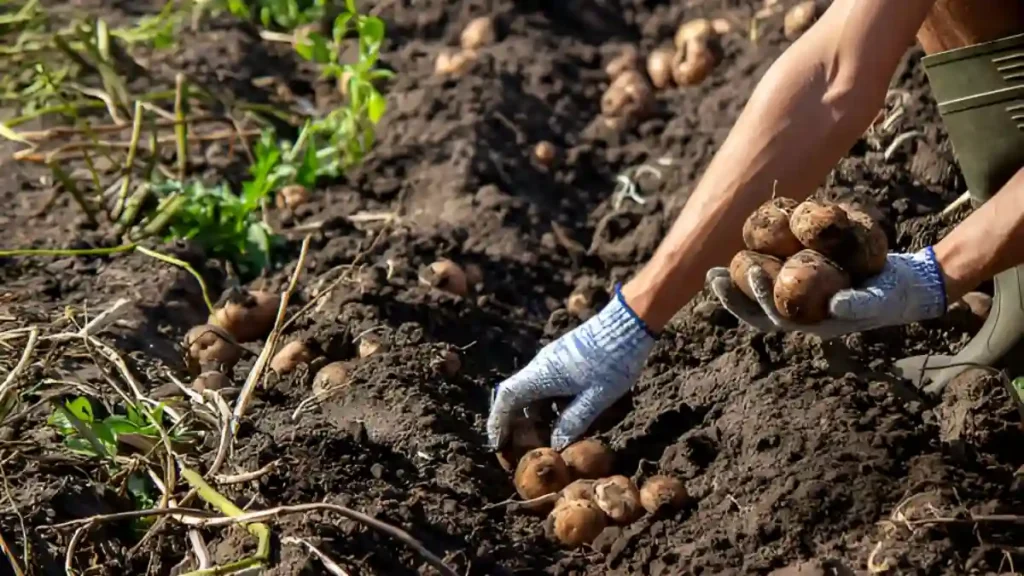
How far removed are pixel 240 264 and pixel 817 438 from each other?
152 cm

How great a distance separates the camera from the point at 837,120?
7.13 ft

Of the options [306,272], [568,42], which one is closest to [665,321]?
[306,272]

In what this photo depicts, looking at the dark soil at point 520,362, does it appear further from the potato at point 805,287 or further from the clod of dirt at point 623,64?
the potato at point 805,287

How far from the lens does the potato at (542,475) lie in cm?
220

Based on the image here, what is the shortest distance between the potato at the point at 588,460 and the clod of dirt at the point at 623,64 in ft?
6.09

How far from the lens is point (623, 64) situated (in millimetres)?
3934

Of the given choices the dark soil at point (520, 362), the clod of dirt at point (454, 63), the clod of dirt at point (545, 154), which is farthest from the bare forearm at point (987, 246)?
the clod of dirt at point (454, 63)

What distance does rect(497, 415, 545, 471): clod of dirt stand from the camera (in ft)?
7.66

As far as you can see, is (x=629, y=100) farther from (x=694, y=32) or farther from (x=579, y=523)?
(x=579, y=523)

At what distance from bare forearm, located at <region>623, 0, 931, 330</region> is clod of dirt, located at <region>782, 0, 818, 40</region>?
1.48m

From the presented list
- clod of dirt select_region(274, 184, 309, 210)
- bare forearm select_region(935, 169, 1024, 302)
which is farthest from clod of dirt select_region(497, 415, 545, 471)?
clod of dirt select_region(274, 184, 309, 210)

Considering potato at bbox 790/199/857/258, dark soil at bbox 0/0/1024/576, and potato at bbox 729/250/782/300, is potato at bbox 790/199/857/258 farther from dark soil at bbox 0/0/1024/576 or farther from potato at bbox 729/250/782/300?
dark soil at bbox 0/0/1024/576

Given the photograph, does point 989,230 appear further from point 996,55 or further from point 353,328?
point 353,328

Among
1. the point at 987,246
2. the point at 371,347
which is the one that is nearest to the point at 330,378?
the point at 371,347
